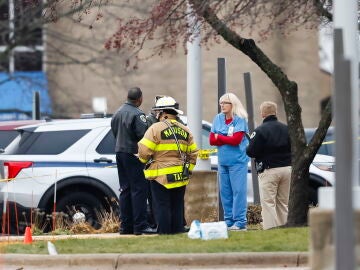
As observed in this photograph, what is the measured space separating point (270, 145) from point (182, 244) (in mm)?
2979

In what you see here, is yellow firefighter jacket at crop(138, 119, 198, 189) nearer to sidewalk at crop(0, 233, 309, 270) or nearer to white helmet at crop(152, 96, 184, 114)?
white helmet at crop(152, 96, 184, 114)

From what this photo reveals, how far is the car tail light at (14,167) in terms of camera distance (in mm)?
16892

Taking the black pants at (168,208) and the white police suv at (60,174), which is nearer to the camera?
the black pants at (168,208)

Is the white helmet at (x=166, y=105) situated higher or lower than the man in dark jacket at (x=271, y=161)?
higher

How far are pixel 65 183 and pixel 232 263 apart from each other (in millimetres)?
5998

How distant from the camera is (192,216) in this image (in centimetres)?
1622

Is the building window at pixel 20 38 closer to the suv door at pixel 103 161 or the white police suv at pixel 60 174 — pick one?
the white police suv at pixel 60 174

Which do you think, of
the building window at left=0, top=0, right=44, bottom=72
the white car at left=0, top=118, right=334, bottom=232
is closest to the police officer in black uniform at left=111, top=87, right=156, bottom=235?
the white car at left=0, top=118, right=334, bottom=232

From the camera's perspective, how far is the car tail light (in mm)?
16892

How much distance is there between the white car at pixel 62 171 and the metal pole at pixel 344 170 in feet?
32.3

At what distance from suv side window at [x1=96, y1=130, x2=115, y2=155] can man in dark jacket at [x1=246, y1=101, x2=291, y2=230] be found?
280cm

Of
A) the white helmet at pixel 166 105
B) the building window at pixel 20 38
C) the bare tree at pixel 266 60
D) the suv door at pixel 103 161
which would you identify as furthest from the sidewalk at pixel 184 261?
the building window at pixel 20 38

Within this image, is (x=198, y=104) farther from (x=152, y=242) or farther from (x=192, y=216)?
(x=152, y=242)

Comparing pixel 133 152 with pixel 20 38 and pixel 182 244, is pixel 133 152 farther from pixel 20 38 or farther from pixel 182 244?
pixel 20 38
